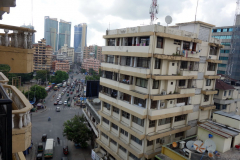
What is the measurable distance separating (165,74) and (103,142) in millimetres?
8972

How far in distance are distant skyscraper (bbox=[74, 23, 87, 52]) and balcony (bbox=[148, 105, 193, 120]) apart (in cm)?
13745

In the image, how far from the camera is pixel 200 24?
1462cm

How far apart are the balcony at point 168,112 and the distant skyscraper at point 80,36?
451 feet

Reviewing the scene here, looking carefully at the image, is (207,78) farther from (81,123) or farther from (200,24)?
(81,123)

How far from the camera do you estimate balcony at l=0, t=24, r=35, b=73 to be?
668cm

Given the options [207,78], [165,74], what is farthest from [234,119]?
[165,74]

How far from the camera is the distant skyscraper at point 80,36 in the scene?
470ft

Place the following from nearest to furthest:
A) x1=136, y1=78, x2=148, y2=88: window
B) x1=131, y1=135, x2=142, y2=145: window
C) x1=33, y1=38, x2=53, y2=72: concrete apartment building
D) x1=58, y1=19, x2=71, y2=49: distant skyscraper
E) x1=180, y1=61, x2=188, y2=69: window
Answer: x1=136, y1=78, x2=148, y2=88: window < x1=131, y1=135, x2=142, y2=145: window < x1=180, y1=61, x2=188, y2=69: window < x1=33, y1=38, x2=53, y2=72: concrete apartment building < x1=58, y1=19, x2=71, y2=49: distant skyscraper

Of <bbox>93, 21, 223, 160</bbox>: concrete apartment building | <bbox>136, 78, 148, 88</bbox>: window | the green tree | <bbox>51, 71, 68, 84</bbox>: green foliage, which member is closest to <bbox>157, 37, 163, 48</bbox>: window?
<bbox>93, 21, 223, 160</bbox>: concrete apartment building

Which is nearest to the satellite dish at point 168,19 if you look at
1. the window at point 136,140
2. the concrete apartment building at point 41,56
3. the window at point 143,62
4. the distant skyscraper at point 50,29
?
the window at point 143,62

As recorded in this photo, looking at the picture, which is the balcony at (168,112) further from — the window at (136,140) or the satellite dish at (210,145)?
the satellite dish at (210,145)

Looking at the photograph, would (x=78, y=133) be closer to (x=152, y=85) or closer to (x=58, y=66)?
(x=152, y=85)

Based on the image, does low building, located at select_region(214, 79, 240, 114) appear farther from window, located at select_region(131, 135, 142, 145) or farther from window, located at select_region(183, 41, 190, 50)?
window, located at select_region(131, 135, 142, 145)

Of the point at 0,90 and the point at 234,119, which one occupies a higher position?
the point at 0,90
